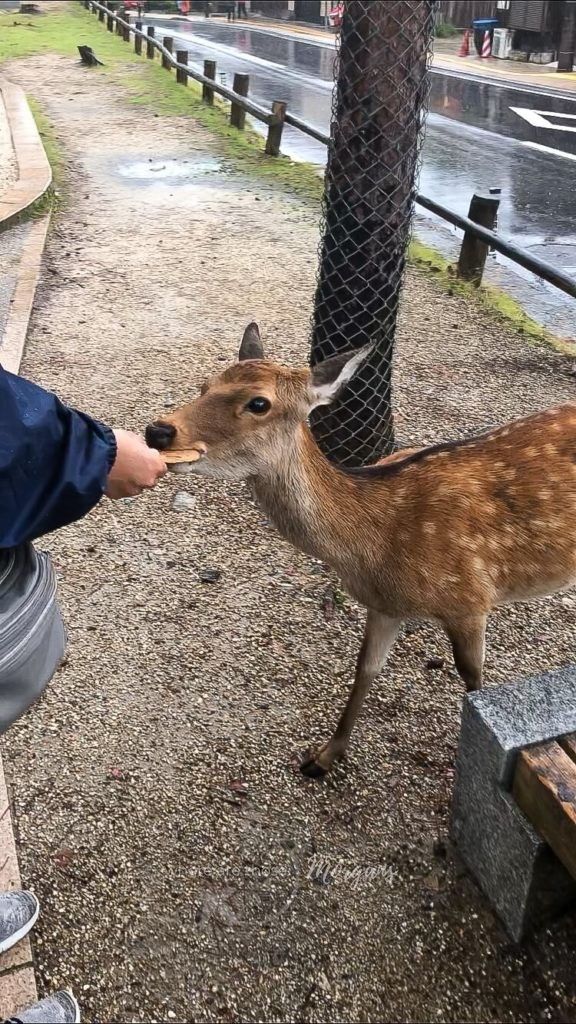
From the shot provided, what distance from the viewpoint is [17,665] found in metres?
1.81

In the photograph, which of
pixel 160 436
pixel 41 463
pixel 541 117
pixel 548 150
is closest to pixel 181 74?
pixel 541 117

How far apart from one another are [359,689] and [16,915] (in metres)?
1.20

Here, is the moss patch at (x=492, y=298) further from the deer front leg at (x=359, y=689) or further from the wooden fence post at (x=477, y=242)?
the deer front leg at (x=359, y=689)

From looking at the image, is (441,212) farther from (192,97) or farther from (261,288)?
(192,97)

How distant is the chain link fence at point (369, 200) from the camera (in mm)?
3750

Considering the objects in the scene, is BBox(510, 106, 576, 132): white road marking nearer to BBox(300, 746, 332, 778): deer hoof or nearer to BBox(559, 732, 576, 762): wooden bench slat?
BBox(300, 746, 332, 778): deer hoof

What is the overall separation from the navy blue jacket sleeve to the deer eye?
2.58ft

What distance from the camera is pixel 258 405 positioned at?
101 inches

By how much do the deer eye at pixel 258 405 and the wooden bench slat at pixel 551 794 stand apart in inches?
46.5

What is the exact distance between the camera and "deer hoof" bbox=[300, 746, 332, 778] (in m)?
2.88

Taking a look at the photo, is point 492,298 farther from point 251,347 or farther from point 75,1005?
point 75,1005

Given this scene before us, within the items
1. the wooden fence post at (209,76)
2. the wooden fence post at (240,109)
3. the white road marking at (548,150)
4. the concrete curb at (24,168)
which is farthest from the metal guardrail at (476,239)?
the white road marking at (548,150)

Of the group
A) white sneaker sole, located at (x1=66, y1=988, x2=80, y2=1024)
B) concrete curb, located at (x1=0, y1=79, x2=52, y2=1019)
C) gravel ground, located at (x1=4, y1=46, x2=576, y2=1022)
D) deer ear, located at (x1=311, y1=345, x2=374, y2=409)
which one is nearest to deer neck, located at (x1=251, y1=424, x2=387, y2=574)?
deer ear, located at (x1=311, y1=345, x2=374, y2=409)

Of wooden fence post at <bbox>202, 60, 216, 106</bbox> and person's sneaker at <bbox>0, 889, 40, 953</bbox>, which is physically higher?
wooden fence post at <bbox>202, 60, 216, 106</bbox>
